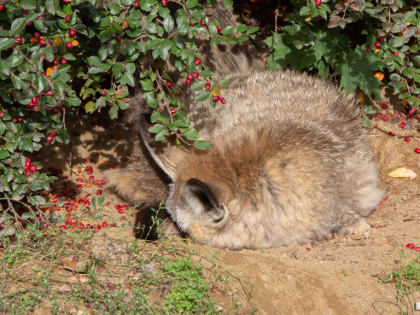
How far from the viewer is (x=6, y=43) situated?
11.9 feet

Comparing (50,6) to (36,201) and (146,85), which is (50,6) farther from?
(36,201)

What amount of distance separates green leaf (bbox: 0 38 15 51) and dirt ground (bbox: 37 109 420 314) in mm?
1604

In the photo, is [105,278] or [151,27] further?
[151,27]

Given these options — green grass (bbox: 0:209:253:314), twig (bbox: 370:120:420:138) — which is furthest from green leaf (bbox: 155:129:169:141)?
twig (bbox: 370:120:420:138)

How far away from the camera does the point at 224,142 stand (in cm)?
470

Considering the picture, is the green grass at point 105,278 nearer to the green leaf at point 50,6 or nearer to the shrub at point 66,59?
the shrub at point 66,59

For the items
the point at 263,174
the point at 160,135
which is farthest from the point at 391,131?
the point at 160,135

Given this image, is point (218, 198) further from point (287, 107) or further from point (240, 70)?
point (240, 70)

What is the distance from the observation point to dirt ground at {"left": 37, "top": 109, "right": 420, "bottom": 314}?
3.96 m

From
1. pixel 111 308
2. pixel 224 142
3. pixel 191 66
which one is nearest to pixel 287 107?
pixel 224 142

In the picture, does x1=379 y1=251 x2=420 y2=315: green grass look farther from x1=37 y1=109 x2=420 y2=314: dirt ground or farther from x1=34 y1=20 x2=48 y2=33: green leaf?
x1=34 y1=20 x2=48 y2=33: green leaf

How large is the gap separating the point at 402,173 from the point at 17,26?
4.07m

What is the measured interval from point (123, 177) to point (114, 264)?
4.99 feet

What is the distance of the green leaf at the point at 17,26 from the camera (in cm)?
366
